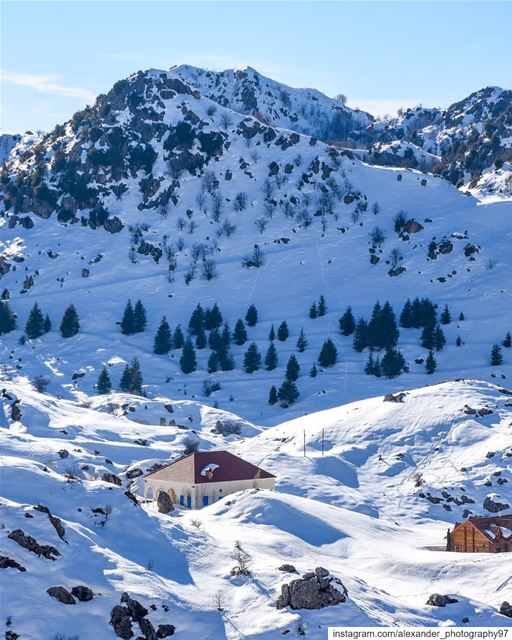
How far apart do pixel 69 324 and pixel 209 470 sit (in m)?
76.5

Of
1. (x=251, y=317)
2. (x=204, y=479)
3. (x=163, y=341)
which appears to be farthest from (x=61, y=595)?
(x=251, y=317)

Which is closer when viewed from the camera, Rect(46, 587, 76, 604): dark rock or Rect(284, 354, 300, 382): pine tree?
Rect(46, 587, 76, 604): dark rock

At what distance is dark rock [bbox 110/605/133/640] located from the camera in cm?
4175

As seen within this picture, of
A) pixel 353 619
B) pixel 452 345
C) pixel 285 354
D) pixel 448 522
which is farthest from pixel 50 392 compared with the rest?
pixel 353 619

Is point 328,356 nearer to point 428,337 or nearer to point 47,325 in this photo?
point 428,337

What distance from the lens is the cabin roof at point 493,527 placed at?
67.9 m

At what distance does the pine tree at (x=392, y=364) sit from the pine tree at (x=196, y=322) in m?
29.7

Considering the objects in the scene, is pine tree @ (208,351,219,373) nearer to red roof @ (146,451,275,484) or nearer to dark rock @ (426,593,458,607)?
red roof @ (146,451,275,484)

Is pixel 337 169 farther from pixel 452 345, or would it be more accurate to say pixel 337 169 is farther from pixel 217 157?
pixel 452 345

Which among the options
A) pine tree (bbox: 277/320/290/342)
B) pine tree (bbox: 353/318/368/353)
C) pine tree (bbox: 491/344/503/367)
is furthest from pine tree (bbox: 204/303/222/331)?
pine tree (bbox: 491/344/503/367)

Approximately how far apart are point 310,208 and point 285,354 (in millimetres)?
47943

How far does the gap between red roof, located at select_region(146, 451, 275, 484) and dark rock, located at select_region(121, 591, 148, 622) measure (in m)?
34.4

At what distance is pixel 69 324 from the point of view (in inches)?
5979

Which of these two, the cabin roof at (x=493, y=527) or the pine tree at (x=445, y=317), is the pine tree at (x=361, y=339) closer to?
the pine tree at (x=445, y=317)
